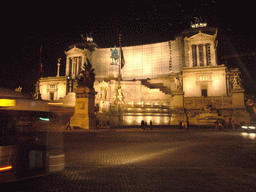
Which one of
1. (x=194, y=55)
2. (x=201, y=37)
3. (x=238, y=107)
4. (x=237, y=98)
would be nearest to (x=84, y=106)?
(x=238, y=107)

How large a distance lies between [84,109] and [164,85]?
3664 centimetres

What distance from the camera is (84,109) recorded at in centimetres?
1875

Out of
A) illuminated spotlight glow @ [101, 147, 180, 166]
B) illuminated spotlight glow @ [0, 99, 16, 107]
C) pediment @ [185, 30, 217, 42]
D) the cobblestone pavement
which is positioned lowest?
illuminated spotlight glow @ [101, 147, 180, 166]

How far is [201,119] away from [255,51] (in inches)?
1803

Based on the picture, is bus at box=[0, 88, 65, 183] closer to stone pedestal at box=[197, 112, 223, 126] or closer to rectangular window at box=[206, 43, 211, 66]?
stone pedestal at box=[197, 112, 223, 126]

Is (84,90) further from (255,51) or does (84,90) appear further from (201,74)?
(255,51)

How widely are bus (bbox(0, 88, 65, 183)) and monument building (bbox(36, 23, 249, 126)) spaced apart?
1540 cm

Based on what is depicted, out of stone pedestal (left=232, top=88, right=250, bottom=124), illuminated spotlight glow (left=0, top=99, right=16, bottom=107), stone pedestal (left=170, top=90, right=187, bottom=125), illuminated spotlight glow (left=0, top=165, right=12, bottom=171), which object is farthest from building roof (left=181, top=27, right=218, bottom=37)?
illuminated spotlight glow (left=0, top=165, right=12, bottom=171)

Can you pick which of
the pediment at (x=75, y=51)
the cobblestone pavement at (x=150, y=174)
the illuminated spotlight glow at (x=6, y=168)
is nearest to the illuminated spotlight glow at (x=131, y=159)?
the cobblestone pavement at (x=150, y=174)

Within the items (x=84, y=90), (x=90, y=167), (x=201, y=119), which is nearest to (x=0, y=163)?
(x=90, y=167)

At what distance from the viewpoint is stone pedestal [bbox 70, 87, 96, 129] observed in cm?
1870

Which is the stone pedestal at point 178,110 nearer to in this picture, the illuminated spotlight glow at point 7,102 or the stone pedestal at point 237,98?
the stone pedestal at point 237,98

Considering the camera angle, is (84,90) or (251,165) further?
(84,90)

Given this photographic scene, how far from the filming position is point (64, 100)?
1650 inches
